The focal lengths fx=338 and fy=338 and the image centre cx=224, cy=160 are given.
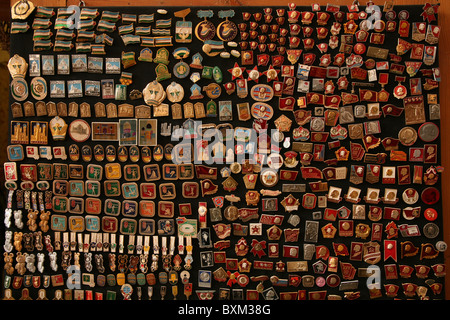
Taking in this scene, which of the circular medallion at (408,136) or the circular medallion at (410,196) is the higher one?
the circular medallion at (408,136)

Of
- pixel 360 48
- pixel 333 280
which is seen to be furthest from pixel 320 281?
pixel 360 48

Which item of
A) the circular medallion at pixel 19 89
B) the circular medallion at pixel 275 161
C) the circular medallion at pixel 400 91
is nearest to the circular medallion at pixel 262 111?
the circular medallion at pixel 275 161

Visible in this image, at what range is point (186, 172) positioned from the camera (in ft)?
6.17

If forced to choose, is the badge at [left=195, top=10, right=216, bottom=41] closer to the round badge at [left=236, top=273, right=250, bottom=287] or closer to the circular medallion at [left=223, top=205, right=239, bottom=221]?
the circular medallion at [left=223, top=205, right=239, bottom=221]

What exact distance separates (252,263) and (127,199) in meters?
0.79

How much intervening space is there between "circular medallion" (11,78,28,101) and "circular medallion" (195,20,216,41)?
1012 mm

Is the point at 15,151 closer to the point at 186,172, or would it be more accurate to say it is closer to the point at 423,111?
the point at 186,172

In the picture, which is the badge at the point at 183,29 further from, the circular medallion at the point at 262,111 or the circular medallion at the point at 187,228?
the circular medallion at the point at 187,228

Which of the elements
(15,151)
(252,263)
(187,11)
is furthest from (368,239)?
(15,151)

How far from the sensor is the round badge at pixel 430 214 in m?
1.84

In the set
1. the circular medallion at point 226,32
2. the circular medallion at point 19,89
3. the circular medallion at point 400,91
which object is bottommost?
the circular medallion at point 400,91

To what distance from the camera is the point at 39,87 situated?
1907mm

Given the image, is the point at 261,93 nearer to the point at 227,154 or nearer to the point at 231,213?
the point at 227,154

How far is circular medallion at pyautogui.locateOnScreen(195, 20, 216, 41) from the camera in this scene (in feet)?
6.15
